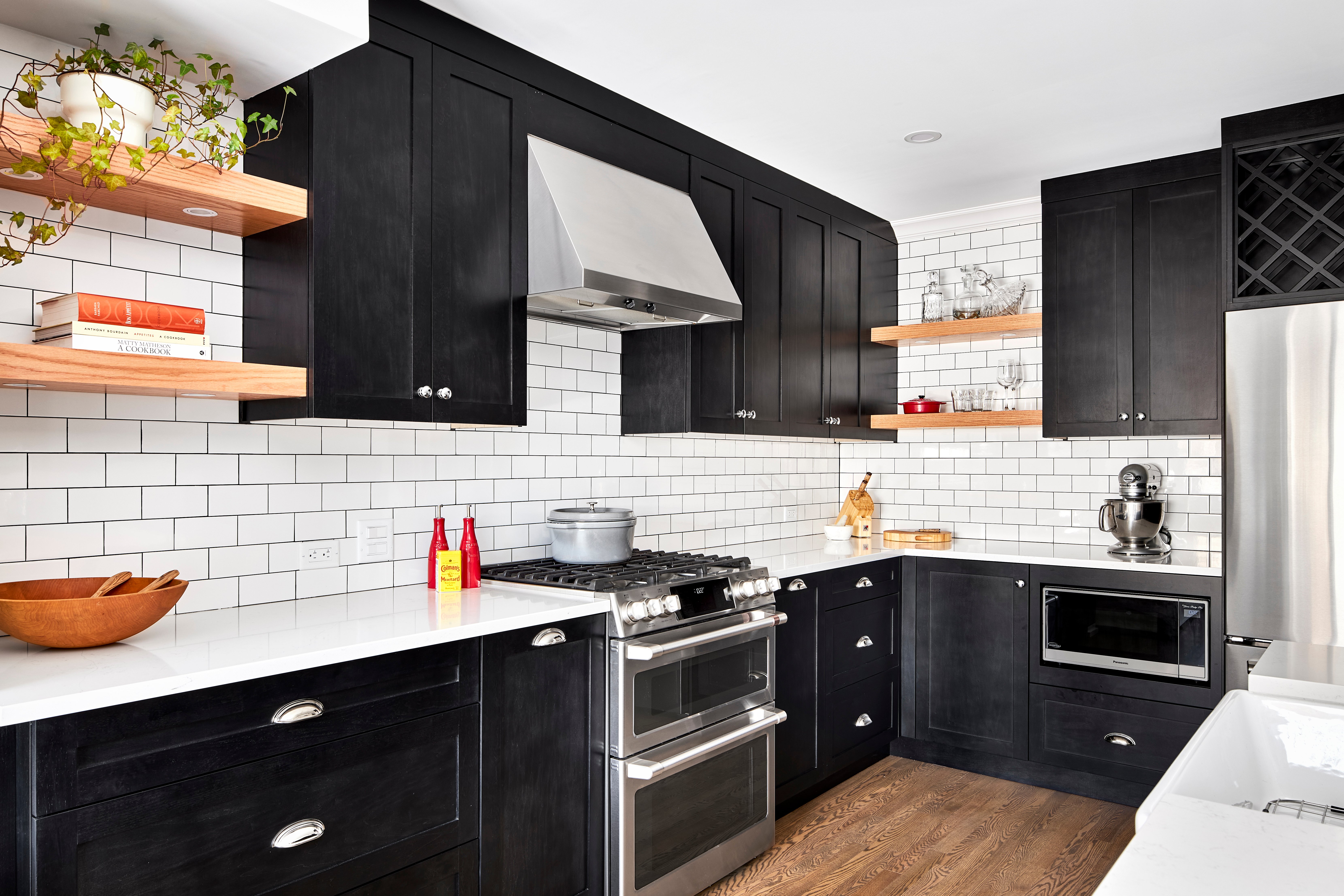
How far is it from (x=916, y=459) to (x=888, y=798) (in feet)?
5.93

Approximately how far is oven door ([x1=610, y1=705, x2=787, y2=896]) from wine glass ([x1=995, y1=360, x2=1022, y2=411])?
85.0 inches

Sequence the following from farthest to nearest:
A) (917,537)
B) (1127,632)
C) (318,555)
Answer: (917,537)
(1127,632)
(318,555)

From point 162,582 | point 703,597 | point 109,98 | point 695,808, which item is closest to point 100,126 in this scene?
point 109,98

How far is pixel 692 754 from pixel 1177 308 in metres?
2.80

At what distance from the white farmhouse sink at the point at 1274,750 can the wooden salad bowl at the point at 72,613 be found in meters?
1.90

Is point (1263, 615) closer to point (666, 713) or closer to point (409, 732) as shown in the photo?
point (666, 713)

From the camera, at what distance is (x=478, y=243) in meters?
2.60

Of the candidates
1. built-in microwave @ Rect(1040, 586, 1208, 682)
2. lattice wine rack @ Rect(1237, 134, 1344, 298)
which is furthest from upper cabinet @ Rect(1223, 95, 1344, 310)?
built-in microwave @ Rect(1040, 586, 1208, 682)

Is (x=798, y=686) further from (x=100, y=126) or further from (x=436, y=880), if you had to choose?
(x=100, y=126)

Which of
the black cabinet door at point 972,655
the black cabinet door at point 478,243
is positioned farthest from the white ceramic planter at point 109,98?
the black cabinet door at point 972,655

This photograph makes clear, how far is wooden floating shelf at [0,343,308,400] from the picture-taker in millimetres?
1703

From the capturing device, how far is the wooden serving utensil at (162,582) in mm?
1934

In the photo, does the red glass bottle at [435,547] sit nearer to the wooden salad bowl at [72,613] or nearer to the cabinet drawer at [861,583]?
the wooden salad bowl at [72,613]

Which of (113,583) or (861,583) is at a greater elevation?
(113,583)
